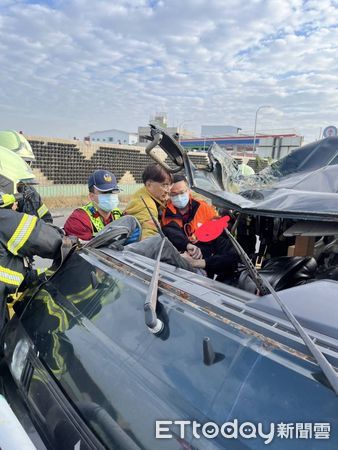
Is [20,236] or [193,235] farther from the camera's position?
[193,235]

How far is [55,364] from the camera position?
4.27 feet

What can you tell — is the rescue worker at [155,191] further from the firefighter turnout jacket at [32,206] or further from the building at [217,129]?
the building at [217,129]

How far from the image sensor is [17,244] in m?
1.84

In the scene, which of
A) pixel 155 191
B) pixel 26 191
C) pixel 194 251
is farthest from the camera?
pixel 26 191

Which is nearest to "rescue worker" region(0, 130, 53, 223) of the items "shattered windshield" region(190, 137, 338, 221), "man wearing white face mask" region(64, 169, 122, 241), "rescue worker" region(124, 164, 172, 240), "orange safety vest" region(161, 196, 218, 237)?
"man wearing white face mask" region(64, 169, 122, 241)

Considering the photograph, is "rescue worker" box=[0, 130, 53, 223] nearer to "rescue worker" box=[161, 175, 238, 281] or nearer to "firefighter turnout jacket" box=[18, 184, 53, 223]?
"firefighter turnout jacket" box=[18, 184, 53, 223]

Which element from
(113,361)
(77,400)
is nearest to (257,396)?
(113,361)

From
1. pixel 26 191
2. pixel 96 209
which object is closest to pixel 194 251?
pixel 96 209

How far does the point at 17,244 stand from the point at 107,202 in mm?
1270

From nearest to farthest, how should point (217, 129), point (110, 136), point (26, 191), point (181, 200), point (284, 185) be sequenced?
1. point (284, 185)
2. point (181, 200)
3. point (26, 191)
4. point (217, 129)
5. point (110, 136)

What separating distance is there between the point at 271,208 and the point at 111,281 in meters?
0.76

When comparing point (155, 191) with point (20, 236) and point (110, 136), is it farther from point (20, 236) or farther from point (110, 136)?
point (110, 136)

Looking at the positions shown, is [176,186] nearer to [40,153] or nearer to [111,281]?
[111,281]

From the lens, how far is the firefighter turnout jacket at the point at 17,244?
183 centimetres
